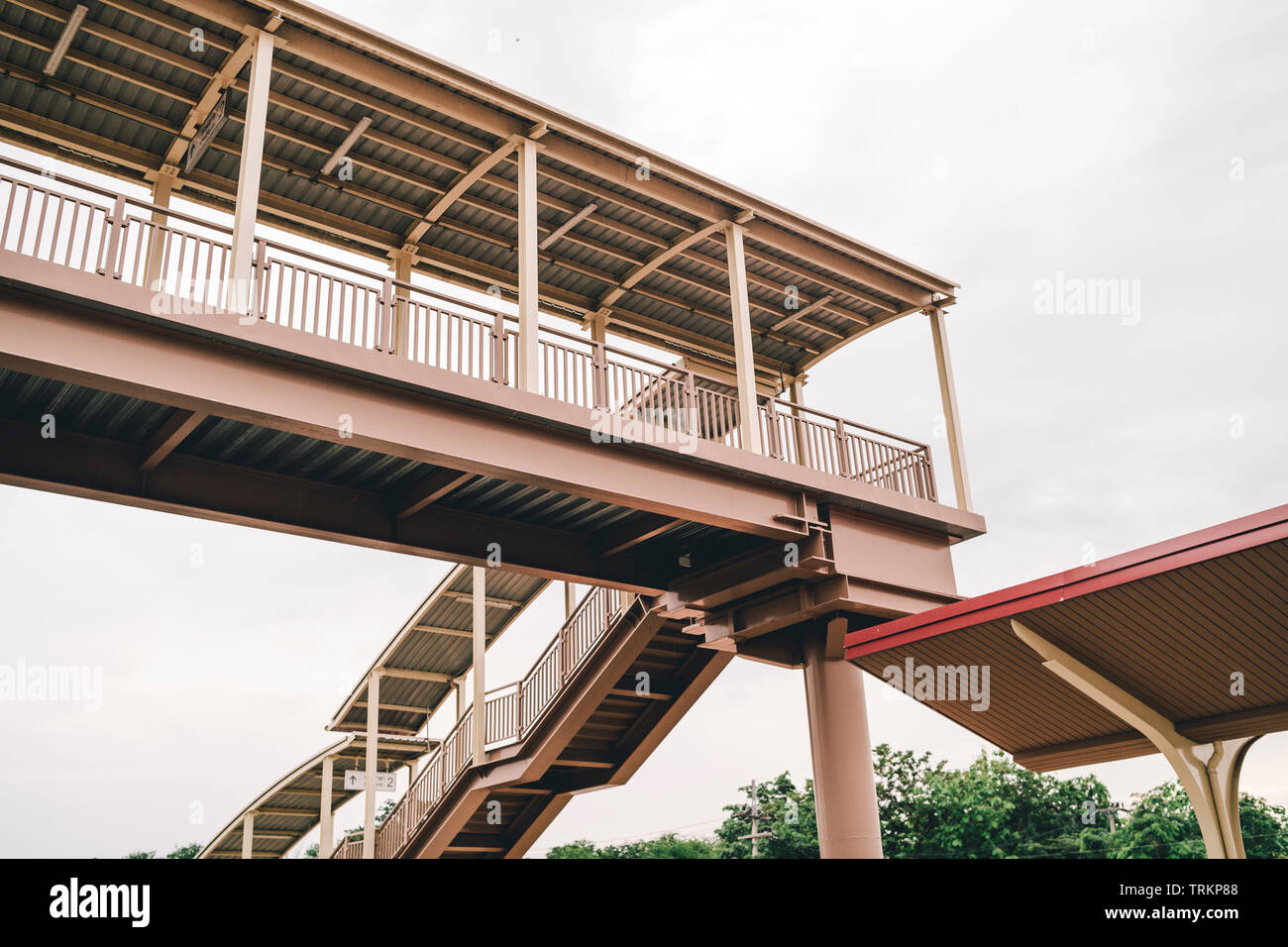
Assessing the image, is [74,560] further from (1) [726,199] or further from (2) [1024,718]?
(2) [1024,718]

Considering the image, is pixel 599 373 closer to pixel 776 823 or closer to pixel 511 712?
pixel 511 712

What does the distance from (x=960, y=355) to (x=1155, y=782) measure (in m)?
27.7

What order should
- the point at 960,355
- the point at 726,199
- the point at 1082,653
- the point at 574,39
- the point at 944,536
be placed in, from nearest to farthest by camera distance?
the point at 1082,653 → the point at 726,199 → the point at 944,536 → the point at 574,39 → the point at 960,355

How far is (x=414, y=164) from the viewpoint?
15719mm

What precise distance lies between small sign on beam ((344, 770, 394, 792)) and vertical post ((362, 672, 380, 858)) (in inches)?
67.8

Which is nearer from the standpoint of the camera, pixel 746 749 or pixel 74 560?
pixel 74 560

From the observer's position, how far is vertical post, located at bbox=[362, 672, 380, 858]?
2236 centimetres

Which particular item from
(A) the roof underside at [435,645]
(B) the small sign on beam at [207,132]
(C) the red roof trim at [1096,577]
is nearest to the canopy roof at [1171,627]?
(C) the red roof trim at [1096,577]

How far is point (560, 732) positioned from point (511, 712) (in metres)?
1.62

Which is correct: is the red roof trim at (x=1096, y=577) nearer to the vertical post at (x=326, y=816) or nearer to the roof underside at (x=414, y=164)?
the roof underside at (x=414, y=164)
